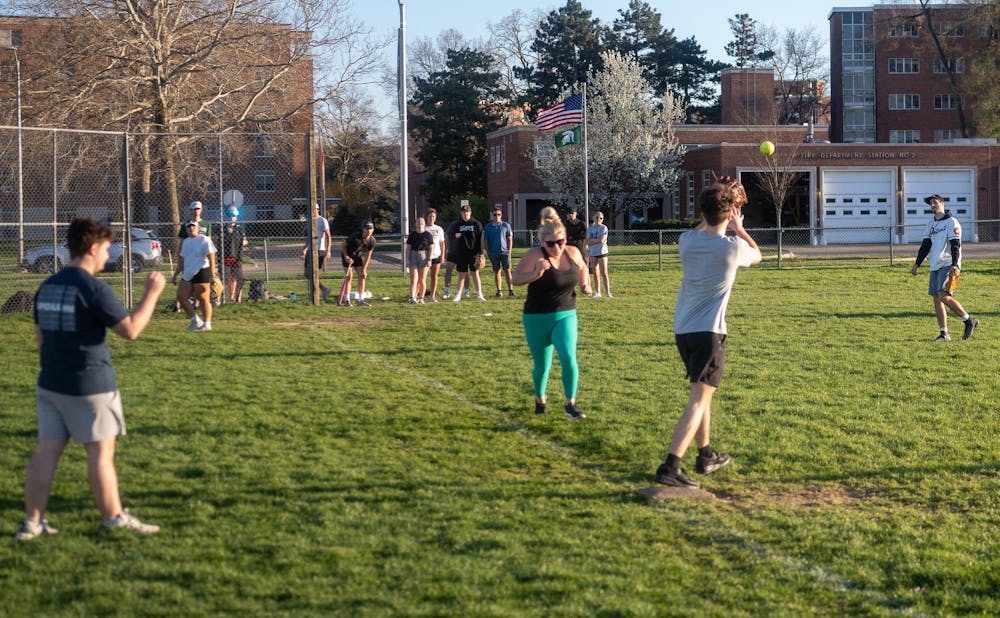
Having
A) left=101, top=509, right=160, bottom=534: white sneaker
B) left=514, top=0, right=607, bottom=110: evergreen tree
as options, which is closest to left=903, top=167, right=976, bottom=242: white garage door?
left=514, top=0, right=607, bottom=110: evergreen tree

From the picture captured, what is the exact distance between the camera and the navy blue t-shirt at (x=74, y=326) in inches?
207

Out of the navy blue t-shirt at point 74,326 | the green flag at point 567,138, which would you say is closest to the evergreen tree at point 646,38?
the green flag at point 567,138

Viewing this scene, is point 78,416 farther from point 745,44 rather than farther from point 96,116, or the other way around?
point 745,44

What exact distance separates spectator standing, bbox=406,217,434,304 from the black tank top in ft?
35.6

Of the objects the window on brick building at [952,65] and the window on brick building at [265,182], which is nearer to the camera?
the window on brick building at [265,182]

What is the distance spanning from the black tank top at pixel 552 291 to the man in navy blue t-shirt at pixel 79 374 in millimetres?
3924

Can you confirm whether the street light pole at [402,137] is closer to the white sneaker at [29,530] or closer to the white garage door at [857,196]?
the white sneaker at [29,530]

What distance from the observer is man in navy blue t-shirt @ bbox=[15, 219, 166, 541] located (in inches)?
207

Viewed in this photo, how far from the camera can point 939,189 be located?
5125cm

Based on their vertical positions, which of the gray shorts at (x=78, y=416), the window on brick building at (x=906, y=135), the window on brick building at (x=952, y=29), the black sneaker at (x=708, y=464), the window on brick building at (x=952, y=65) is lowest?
the black sneaker at (x=708, y=464)

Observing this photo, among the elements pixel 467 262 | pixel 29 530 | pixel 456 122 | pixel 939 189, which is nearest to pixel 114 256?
pixel 467 262

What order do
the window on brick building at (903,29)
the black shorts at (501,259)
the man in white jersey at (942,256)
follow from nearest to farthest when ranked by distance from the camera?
the man in white jersey at (942,256)
the black shorts at (501,259)
the window on brick building at (903,29)

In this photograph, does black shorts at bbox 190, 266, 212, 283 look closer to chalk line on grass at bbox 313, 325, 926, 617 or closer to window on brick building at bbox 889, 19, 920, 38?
chalk line on grass at bbox 313, 325, 926, 617

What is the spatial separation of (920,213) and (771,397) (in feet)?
149
